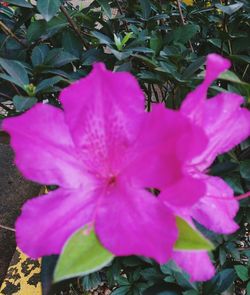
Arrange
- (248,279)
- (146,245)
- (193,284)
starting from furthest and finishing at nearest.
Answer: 1. (248,279)
2. (193,284)
3. (146,245)

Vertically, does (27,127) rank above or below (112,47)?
above

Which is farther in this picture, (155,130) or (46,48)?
(46,48)

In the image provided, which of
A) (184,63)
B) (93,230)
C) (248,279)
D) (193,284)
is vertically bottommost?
(248,279)

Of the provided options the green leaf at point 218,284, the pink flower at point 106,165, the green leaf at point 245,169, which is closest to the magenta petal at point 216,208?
the pink flower at point 106,165

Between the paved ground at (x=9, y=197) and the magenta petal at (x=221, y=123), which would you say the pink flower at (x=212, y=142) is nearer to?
the magenta petal at (x=221, y=123)

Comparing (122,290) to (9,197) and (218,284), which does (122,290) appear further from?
(9,197)

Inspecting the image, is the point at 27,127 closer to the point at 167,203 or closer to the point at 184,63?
the point at 167,203

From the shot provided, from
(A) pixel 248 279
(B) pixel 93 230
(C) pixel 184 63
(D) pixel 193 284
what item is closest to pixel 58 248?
(B) pixel 93 230
